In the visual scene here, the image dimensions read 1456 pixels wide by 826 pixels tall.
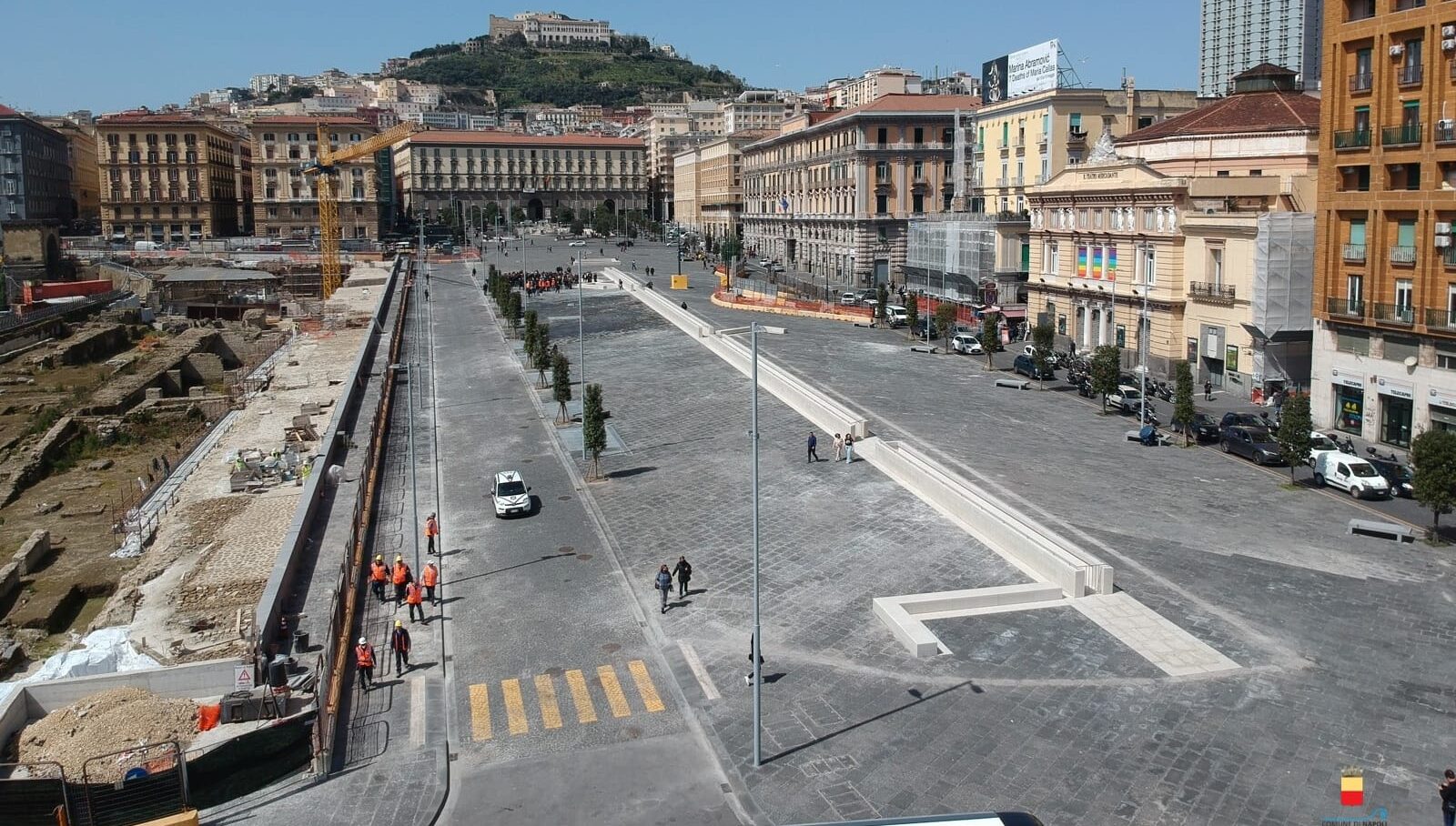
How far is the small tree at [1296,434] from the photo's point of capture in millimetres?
37938

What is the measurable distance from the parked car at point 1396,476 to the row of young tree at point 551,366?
2483cm

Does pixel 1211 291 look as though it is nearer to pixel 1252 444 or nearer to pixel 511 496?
pixel 1252 444

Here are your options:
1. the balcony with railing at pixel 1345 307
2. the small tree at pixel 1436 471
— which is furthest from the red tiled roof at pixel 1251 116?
the small tree at pixel 1436 471

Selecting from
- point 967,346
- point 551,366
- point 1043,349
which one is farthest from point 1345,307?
point 551,366

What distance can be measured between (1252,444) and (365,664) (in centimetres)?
3109

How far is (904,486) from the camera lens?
38.0m

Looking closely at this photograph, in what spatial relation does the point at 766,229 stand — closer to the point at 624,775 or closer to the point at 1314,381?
the point at 1314,381

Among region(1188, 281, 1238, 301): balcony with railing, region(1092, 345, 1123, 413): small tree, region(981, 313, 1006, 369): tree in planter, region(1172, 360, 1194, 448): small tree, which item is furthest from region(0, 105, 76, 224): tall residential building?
region(1172, 360, 1194, 448): small tree

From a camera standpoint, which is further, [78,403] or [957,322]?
[957,322]

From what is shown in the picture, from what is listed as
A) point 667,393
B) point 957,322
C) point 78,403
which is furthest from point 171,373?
point 957,322

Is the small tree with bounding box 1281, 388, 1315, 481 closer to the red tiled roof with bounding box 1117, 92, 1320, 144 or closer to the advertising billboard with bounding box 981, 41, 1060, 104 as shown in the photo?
the red tiled roof with bounding box 1117, 92, 1320, 144

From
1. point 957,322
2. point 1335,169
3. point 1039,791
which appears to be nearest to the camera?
point 1039,791

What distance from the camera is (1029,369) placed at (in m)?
59.2

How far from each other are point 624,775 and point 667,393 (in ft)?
118
